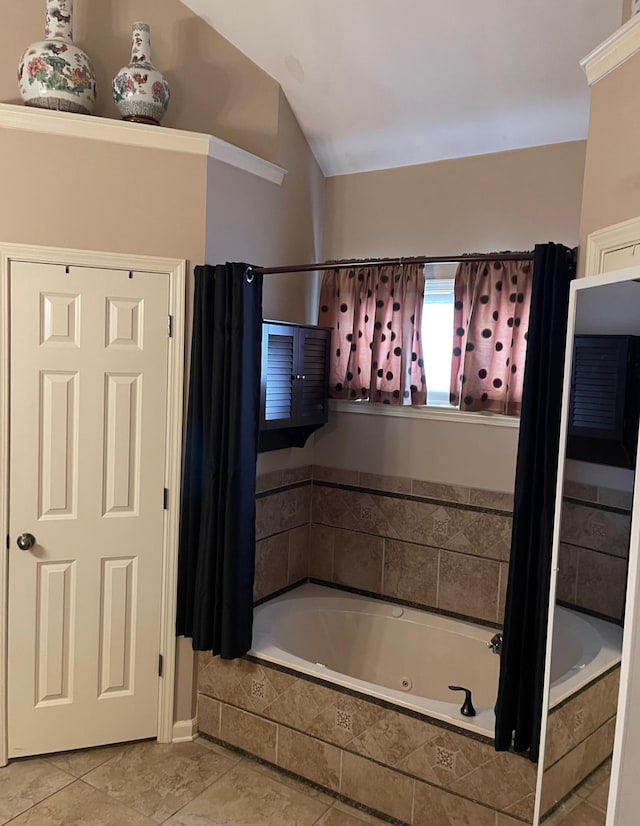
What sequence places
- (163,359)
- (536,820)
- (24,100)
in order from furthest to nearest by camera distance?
(163,359) → (24,100) → (536,820)

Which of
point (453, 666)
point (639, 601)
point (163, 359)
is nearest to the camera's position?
point (639, 601)

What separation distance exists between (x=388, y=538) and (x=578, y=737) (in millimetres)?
1762

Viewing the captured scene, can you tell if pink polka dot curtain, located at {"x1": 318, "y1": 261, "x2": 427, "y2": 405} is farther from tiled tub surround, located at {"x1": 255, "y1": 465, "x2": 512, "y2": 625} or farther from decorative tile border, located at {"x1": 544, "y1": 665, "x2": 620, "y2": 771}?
decorative tile border, located at {"x1": 544, "y1": 665, "x2": 620, "y2": 771}

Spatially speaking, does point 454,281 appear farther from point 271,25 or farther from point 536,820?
point 536,820

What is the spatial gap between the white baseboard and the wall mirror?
1.62 m

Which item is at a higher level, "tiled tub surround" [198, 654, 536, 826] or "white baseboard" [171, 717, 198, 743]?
"tiled tub surround" [198, 654, 536, 826]

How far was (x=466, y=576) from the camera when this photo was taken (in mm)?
3350

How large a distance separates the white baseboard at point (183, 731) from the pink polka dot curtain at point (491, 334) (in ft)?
6.55

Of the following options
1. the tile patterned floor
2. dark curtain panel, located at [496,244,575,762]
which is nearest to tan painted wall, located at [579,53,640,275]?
dark curtain panel, located at [496,244,575,762]

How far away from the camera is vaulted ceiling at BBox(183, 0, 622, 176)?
2682mm

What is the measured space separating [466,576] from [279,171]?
2.29 metres

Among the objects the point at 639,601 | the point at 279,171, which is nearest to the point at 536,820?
the point at 639,601

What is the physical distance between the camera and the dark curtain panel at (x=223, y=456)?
2756 millimetres

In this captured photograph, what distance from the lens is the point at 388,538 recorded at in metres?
3.56
